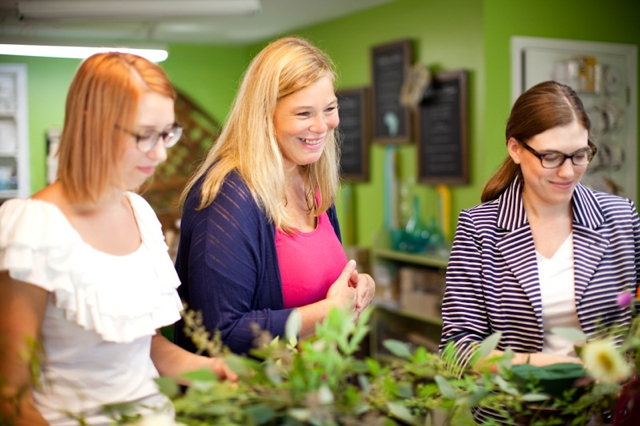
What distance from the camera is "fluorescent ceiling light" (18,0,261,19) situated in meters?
4.64

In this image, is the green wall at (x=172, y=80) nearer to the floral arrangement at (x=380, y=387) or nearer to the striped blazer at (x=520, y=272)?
the striped blazer at (x=520, y=272)

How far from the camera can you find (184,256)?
176 cm

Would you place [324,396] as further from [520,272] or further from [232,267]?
[520,272]

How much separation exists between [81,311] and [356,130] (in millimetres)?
5288

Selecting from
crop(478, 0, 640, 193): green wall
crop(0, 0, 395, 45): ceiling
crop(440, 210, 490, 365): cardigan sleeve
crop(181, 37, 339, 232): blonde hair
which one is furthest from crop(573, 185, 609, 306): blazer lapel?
crop(0, 0, 395, 45): ceiling

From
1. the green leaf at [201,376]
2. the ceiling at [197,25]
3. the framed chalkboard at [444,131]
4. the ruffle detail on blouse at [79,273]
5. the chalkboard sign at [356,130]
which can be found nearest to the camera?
the green leaf at [201,376]

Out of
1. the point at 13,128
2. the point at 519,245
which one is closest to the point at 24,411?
the point at 519,245

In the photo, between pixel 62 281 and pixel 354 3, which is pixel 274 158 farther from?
pixel 354 3

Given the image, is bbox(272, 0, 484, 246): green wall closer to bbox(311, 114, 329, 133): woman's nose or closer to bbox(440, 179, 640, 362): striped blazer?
bbox(440, 179, 640, 362): striped blazer

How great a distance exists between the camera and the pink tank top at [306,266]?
72.1 inches

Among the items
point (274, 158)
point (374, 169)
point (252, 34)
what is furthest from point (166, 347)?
point (252, 34)

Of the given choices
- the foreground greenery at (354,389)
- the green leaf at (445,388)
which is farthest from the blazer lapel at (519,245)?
the green leaf at (445,388)

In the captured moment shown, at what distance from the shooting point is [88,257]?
1292 millimetres

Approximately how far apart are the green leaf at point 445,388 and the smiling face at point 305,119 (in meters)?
0.83
